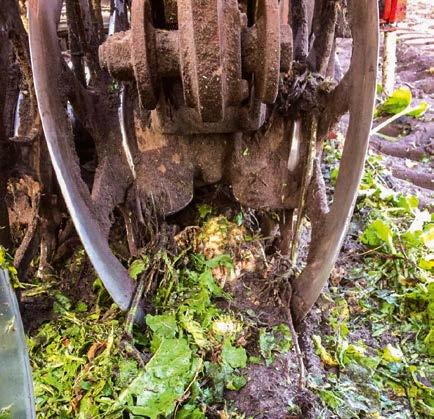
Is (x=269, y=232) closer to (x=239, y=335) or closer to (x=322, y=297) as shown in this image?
(x=322, y=297)

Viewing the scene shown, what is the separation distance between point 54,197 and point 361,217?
4.98 feet

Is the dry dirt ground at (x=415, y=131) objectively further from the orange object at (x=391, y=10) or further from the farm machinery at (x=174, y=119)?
the farm machinery at (x=174, y=119)

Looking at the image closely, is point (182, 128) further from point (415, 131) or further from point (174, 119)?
point (415, 131)

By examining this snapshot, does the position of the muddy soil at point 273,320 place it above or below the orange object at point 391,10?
below

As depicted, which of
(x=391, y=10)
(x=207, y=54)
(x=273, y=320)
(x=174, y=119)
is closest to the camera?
(x=207, y=54)

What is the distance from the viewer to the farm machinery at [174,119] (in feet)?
4.24

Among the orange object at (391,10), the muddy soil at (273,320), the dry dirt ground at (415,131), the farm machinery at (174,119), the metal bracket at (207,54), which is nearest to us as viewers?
the metal bracket at (207,54)

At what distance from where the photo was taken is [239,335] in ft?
5.64

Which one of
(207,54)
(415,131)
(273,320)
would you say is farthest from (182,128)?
(415,131)

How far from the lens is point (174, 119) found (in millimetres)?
1637

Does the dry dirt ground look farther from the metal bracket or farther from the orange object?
the metal bracket

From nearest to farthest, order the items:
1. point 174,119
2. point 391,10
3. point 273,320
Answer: point 174,119
point 273,320
point 391,10

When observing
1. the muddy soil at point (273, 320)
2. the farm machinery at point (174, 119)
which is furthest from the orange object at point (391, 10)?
the farm machinery at point (174, 119)

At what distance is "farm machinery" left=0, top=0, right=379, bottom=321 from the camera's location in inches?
50.9
